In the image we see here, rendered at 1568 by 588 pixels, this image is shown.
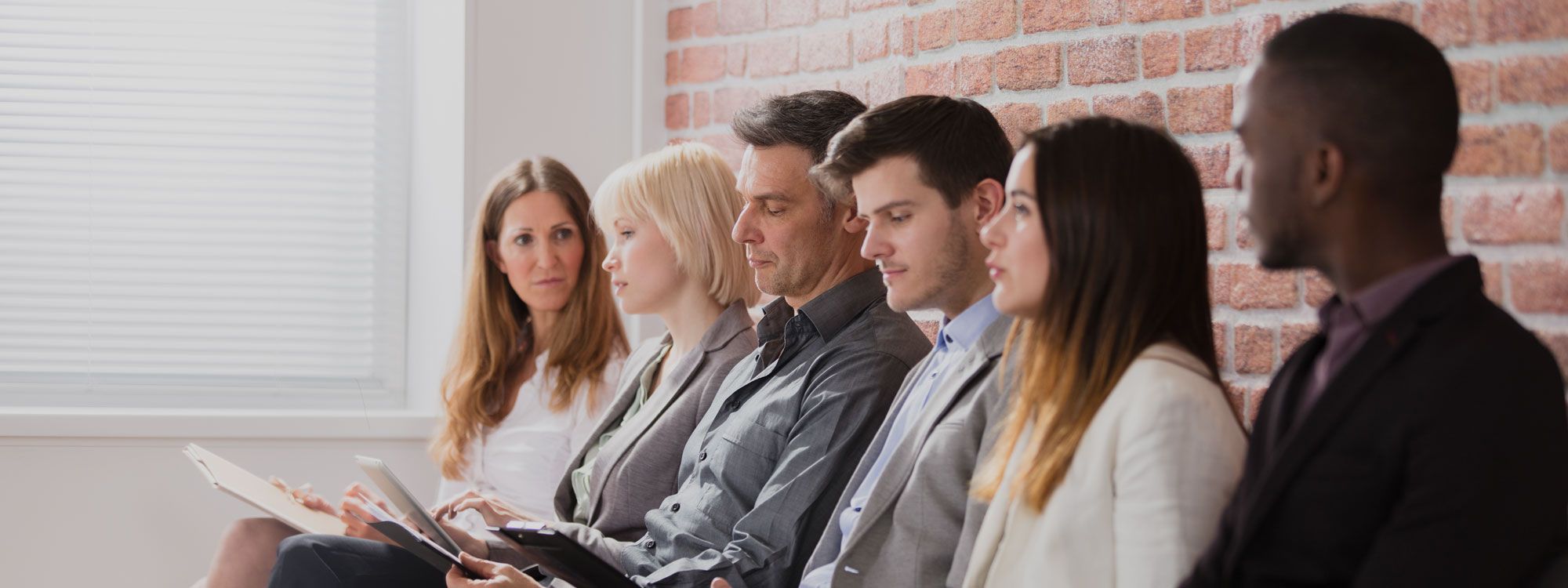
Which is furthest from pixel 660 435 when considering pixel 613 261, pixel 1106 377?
pixel 1106 377

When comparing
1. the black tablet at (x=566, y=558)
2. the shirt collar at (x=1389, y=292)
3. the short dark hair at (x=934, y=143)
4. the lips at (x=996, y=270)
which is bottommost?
the black tablet at (x=566, y=558)

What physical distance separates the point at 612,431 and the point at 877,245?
3.49 feet

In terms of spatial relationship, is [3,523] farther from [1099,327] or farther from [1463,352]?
[1463,352]

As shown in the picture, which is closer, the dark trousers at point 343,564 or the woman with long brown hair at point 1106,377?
the woman with long brown hair at point 1106,377

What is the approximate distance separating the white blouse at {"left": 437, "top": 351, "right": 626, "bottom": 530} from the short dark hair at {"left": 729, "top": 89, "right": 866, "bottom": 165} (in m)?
0.92

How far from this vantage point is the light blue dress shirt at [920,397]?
198cm

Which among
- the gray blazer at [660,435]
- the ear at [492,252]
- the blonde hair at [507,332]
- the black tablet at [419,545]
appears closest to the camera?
the black tablet at [419,545]

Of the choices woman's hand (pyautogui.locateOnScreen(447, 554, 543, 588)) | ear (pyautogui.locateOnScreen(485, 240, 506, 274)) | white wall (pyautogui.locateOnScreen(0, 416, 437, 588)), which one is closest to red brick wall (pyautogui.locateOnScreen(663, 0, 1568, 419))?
ear (pyautogui.locateOnScreen(485, 240, 506, 274))

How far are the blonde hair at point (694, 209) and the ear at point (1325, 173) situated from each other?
151 cm

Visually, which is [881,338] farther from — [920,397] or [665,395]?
[665,395]

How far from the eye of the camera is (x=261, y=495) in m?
2.57

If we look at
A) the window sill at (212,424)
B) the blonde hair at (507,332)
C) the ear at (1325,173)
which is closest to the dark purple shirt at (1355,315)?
the ear at (1325,173)

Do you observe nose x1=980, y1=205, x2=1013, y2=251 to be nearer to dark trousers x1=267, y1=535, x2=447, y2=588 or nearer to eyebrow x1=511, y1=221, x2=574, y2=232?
dark trousers x1=267, y1=535, x2=447, y2=588

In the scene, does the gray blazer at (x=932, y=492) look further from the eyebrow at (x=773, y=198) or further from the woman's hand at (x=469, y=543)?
the woman's hand at (x=469, y=543)
